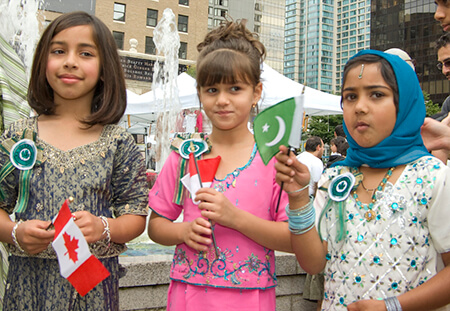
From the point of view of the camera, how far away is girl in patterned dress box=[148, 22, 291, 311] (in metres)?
1.31

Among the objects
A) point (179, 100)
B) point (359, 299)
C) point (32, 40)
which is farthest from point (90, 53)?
point (179, 100)

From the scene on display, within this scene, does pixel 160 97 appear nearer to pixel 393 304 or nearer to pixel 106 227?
pixel 106 227

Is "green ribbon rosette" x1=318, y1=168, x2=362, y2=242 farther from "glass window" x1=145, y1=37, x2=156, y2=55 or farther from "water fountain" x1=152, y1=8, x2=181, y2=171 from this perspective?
"glass window" x1=145, y1=37, x2=156, y2=55

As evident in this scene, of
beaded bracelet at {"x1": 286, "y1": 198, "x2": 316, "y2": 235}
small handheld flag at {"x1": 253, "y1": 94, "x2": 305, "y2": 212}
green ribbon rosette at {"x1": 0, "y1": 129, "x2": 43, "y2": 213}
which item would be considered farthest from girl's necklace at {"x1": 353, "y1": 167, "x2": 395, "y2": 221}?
green ribbon rosette at {"x1": 0, "y1": 129, "x2": 43, "y2": 213}

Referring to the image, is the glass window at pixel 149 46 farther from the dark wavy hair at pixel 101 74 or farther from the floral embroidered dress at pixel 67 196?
the floral embroidered dress at pixel 67 196

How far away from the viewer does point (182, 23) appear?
90.3 feet

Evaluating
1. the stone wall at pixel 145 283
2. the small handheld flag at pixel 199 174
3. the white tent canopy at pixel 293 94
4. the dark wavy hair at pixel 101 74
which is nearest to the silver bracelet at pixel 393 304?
the small handheld flag at pixel 199 174

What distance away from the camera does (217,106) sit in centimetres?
143

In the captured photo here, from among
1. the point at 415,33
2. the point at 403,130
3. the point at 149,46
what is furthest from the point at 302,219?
the point at 415,33

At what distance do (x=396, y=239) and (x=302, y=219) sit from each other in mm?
300

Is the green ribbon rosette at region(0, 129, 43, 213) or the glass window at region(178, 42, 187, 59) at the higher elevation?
the glass window at region(178, 42, 187, 59)

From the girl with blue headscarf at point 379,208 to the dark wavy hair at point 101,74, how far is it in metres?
0.70

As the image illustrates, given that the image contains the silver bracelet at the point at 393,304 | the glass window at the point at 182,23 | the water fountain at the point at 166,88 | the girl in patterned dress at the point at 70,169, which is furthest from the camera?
the glass window at the point at 182,23

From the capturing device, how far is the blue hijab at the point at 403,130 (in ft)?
4.17
